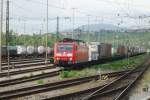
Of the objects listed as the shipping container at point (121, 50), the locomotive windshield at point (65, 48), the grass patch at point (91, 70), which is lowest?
the grass patch at point (91, 70)

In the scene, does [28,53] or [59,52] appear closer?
[59,52]

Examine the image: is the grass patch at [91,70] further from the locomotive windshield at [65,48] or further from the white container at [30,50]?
the white container at [30,50]

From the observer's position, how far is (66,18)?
72938 millimetres

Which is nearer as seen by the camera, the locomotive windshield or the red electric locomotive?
the red electric locomotive

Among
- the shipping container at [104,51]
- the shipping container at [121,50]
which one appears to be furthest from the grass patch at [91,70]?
the shipping container at [121,50]

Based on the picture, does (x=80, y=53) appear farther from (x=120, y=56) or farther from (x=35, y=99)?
(x=120, y=56)

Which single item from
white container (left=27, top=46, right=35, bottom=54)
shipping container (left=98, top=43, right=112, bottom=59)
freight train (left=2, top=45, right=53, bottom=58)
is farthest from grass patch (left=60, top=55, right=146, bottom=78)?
white container (left=27, top=46, right=35, bottom=54)

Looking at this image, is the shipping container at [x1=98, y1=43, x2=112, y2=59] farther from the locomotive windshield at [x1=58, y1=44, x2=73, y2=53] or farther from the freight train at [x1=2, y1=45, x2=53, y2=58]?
the locomotive windshield at [x1=58, y1=44, x2=73, y2=53]

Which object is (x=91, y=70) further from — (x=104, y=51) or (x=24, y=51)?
(x=24, y=51)

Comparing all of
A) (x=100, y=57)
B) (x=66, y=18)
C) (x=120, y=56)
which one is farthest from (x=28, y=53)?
(x=100, y=57)

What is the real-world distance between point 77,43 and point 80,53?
4.76 feet

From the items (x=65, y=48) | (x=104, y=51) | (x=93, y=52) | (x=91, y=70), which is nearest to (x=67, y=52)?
(x=65, y=48)

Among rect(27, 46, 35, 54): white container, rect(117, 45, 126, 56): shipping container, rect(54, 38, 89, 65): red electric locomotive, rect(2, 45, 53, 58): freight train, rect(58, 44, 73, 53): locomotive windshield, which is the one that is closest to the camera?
rect(54, 38, 89, 65): red electric locomotive

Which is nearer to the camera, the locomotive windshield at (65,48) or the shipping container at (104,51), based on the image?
the locomotive windshield at (65,48)
